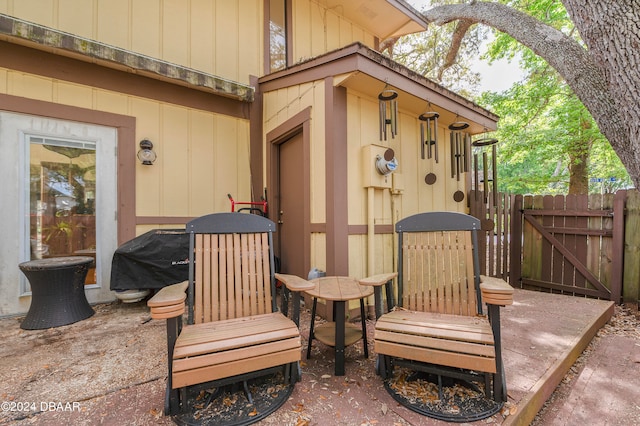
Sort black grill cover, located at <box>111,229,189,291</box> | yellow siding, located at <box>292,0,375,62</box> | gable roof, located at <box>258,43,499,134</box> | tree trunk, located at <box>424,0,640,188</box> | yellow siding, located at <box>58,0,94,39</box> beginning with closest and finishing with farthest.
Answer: tree trunk, located at <box>424,0,640,188</box> < gable roof, located at <box>258,43,499,134</box> < black grill cover, located at <box>111,229,189,291</box> < yellow siding, located at <box>58,0,94,39</box> < yellow siding, located at <box>292,0,375,62</box>

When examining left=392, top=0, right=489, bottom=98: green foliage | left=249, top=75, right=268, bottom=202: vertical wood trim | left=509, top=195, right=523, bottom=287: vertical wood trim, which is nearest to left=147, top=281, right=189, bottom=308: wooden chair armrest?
left=249, top=75, right=268, bottom=202: vertical wood trim

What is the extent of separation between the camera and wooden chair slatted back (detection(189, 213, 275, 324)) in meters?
1.95

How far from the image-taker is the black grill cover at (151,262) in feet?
10.1

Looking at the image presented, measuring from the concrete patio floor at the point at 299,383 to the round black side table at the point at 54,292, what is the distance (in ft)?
0.42

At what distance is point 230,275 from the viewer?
80.4 inches

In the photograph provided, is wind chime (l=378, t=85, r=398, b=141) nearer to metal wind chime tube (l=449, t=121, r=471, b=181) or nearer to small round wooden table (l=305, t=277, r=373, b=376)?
metal wind chime tube (l=449, t=121, r=471, b=181)

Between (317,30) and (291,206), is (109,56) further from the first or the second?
(317,30)

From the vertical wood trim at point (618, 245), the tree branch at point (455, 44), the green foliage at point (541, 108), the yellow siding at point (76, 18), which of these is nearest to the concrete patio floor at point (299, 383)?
the vertical wood trim at point (618, 245)

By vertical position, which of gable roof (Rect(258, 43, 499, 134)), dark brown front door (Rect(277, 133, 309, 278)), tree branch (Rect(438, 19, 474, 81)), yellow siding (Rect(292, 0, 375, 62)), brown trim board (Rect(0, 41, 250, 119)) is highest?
tree branch (Rect(438, 19, 474, 81))

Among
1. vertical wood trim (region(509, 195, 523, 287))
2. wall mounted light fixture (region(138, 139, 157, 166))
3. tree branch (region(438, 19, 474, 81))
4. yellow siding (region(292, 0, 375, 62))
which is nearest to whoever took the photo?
wall mounted light fixture (region(138, 139, 157, 166))

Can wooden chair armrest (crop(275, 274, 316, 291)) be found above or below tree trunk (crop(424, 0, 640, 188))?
below

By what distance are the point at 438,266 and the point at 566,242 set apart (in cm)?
390

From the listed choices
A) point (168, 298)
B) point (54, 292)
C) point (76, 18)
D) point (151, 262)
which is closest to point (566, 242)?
point (168, 298)

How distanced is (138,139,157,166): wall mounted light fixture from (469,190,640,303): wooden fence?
4.88 meters
